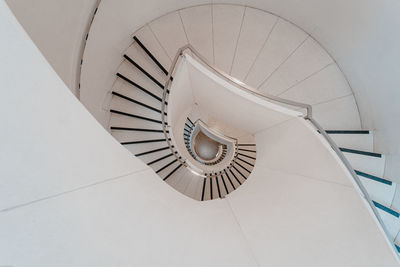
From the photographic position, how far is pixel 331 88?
3627 mm

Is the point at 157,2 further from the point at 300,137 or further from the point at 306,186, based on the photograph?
the point at 306,186

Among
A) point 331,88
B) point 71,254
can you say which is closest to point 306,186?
point 71,254

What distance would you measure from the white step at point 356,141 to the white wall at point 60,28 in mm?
4317

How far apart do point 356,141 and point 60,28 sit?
191 inches

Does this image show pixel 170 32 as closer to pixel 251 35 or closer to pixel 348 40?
pixel 251 35

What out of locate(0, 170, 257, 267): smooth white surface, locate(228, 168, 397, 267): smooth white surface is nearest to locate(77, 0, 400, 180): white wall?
locate(228, 168, 397, 267): smooth white surface

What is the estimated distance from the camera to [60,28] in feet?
7.12

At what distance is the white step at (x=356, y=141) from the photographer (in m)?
3.15

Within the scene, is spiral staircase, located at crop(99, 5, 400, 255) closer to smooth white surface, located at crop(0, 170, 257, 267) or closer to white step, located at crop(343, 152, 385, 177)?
white step, located at crop(343, 152, 385, 177)

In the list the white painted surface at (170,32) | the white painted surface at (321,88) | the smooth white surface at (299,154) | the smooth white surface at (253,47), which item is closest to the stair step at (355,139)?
the smooth white surface at (253,47)

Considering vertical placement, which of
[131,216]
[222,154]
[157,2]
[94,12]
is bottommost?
[222,154]

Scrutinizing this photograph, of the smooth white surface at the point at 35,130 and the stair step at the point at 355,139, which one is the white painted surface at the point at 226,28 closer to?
the stair step at the point at 355,139

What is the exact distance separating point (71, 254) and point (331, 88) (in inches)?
179

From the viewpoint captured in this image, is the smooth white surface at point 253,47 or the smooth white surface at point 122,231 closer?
the smooth white surface at point 122,231
